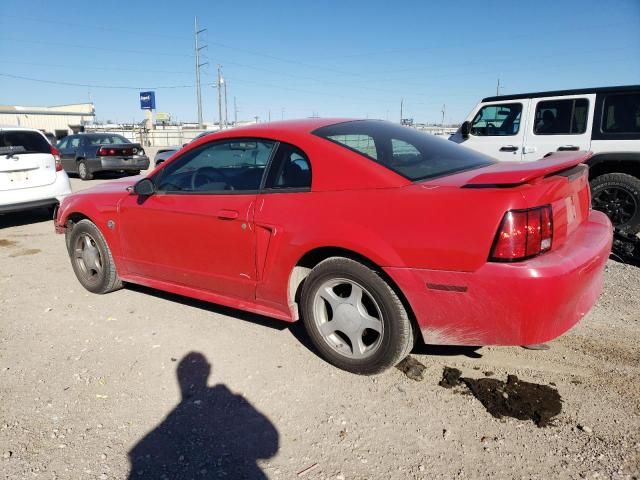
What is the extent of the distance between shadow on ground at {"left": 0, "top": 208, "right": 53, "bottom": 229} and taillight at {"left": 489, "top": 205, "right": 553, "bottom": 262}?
26.6ft

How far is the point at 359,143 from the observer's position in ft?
10.1

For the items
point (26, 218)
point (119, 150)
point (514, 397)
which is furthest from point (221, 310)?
point (119, 150)

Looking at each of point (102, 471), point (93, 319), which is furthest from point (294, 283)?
point (93, 319)

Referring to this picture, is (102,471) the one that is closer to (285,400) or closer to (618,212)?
(285,400)

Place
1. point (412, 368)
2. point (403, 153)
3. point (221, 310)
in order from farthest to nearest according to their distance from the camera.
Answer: point (221, 310) → point (403, 153) → point (412, 368)

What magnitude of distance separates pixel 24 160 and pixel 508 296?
7.38 m

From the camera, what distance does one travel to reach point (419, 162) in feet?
10.1

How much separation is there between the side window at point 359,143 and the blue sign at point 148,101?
175ft

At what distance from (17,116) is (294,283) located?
6442 centimetres

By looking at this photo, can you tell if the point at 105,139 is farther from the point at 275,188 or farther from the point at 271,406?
the point at 271,406

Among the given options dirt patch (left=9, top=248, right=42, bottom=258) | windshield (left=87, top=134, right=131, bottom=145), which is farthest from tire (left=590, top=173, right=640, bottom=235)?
windshield (left=87, top=134, right=131, bottom=145)

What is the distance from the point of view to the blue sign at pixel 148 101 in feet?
169

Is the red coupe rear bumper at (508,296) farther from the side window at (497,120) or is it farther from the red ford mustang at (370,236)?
the side window at (497,120)

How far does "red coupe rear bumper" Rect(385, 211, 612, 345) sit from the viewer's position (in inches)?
90.9
